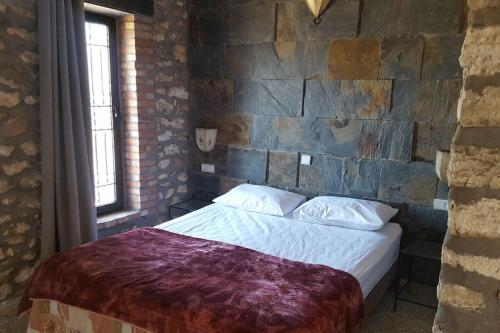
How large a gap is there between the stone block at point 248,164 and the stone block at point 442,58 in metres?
1.54

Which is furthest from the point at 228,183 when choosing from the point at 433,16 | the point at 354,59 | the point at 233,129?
the point at 433,16

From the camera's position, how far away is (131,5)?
327cm

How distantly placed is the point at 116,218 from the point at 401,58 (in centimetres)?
266

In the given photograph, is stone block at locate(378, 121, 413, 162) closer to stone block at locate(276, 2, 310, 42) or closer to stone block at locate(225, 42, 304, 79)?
stone block at locate(225, 42, 304, 79)

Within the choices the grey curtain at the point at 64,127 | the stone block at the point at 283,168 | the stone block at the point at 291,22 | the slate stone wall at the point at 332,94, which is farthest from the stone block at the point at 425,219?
the grey curtain at the point at 64,127

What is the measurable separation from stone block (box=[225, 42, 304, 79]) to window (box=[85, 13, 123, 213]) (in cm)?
107

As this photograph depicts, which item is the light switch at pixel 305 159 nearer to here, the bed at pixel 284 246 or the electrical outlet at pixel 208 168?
the bed at pixel 284 246

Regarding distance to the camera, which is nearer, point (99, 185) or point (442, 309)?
point (442, 309)

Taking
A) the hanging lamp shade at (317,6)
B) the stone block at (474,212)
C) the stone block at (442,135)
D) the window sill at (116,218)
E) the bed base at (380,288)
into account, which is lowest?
the bed base at (380,288)

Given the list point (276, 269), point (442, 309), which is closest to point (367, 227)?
point (276, 269)

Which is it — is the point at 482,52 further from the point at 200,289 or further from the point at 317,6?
the point at 317,6

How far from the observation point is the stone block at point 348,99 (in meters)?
3.11

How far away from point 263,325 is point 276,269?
0.56 m

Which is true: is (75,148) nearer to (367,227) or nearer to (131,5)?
(131,5)
